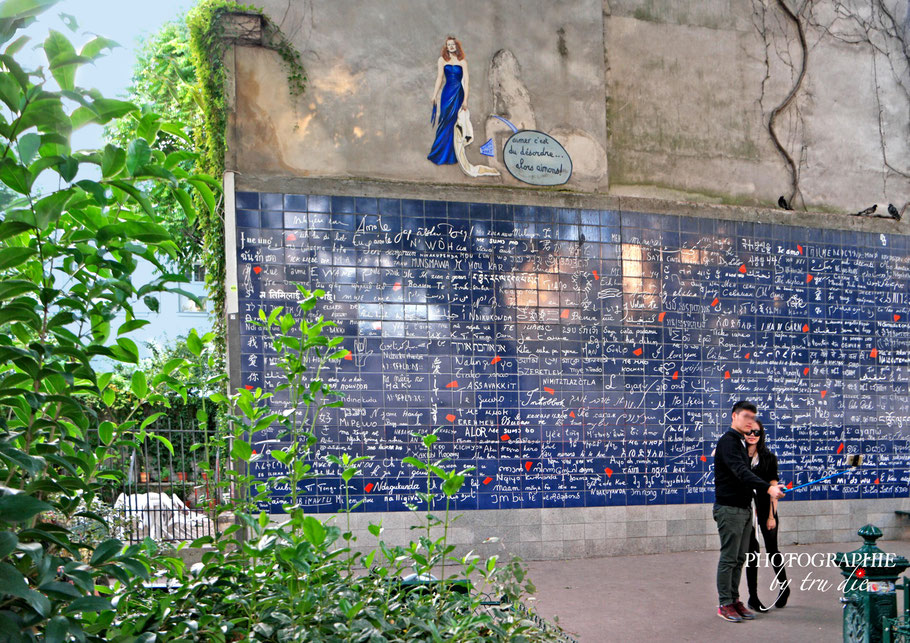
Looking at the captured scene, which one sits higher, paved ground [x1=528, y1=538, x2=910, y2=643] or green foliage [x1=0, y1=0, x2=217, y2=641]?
green foliage [x1=0, y1=0, x2=217, y2=641]

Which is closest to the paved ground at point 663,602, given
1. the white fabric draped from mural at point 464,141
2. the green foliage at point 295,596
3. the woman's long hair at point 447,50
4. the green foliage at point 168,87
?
the green foliage at point 295,596

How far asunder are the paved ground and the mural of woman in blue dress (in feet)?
12.9

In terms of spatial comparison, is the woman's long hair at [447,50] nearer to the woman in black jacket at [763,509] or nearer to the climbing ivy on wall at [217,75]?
the climbing ivy on wall at [217,75]

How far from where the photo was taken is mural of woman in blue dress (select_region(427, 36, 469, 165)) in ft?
26.1

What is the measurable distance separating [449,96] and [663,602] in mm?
4861

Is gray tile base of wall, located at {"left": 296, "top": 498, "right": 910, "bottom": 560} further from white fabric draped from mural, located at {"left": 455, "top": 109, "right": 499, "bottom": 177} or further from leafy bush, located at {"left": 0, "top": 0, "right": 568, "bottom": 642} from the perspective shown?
leafy bush, located at {"left": 0, "top": 0, "right": 568, "bottom": 642}

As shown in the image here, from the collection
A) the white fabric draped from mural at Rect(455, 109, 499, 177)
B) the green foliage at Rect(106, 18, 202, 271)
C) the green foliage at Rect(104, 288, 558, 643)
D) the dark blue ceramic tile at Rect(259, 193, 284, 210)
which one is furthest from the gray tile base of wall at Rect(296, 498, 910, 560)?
the green foliage at Rect(106, 18, 202, 271)

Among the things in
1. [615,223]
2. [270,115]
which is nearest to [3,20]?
[270,115]

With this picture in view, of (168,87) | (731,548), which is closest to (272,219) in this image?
(731,548)

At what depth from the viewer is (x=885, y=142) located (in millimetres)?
9773

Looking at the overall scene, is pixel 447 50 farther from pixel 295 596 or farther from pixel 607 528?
pixel 295 596

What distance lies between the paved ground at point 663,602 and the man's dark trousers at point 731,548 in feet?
0.70

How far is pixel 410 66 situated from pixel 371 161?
40.0 inches

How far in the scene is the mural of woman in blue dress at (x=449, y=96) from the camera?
797 cm
